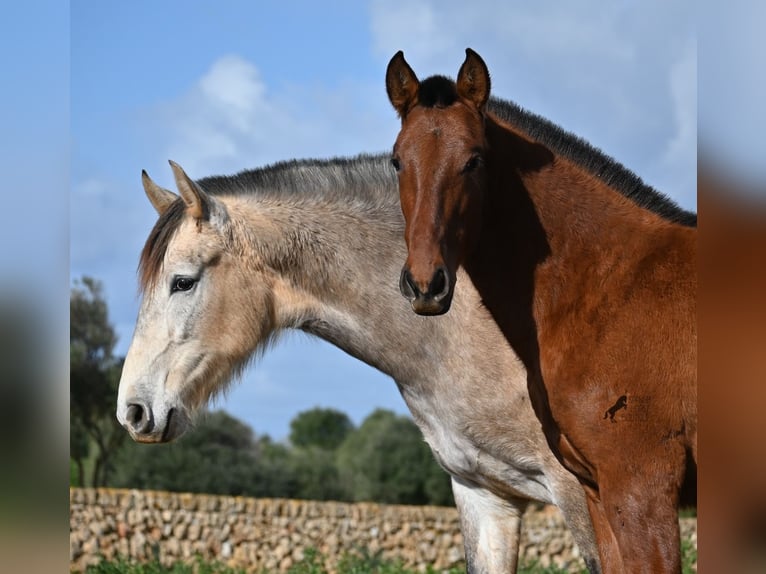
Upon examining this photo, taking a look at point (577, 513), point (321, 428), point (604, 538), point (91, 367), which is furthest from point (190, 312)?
point (321, 428)

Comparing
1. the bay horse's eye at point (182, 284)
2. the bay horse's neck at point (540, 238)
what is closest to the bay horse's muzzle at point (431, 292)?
the bay horse's neck at point (540, 238)

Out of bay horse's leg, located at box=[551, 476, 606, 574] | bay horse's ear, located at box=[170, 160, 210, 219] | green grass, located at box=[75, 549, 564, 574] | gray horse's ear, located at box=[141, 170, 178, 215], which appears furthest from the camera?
green grass, located at box=[75, 549, 564, 574]

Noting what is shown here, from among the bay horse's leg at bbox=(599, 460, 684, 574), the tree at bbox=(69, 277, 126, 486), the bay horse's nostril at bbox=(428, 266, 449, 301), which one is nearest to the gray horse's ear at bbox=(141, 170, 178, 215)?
the bay horse's nostril at bbox=(428, 266, 449, 301)

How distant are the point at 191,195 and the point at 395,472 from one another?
1861 centimetres

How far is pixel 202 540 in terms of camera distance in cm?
1026

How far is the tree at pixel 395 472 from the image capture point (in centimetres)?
2141

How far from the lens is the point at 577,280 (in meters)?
3.04

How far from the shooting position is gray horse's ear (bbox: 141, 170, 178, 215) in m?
4.86

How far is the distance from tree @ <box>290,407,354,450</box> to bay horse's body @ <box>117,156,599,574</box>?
Result: 97.6 ft

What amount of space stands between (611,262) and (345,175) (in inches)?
76.9

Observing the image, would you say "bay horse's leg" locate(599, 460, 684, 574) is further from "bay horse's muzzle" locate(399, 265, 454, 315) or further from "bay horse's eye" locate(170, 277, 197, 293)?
"bay horse's eye" locate(170, 277, 197, 293)

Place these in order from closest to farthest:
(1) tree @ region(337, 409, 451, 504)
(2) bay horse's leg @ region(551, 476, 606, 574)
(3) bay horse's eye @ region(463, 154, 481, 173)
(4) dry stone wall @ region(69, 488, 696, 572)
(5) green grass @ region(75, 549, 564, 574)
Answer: (3) bay horse's eye @ region(463, 154, 481, 173) < (2) bay horse's leg @ region(551, 476, 606, 574) < (5) green grass @ region(75, 549, 564, 574) < (4) dry stone wall @ region(69, 488, 696, 572) < (1) tree @ region(337, 409, 451, 504)

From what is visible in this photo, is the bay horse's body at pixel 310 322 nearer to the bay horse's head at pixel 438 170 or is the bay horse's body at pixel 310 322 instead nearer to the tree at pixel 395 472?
the bay horse's head at pixel 438 170

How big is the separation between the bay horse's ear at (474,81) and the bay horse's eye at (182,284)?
6.21 feet
